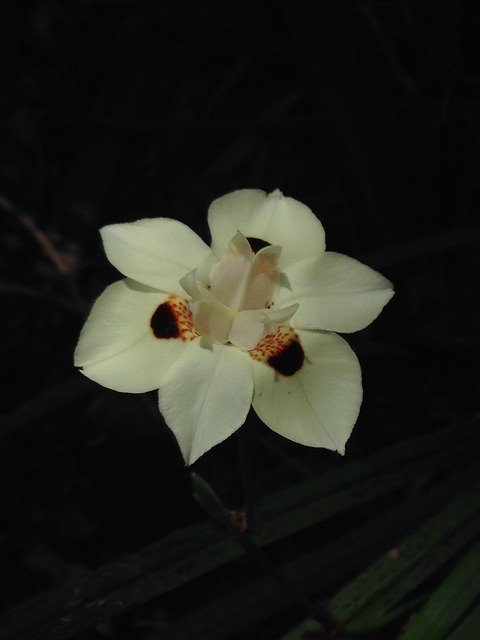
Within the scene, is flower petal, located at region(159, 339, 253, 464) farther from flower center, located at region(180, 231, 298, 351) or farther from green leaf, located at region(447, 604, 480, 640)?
green leaf, located at region(447, 604, 480, 640)

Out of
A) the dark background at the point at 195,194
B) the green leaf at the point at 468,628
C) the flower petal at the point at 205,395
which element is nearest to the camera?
the flower petal at the point at 205,395

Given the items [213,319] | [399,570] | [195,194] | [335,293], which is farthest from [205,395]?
[195,194]

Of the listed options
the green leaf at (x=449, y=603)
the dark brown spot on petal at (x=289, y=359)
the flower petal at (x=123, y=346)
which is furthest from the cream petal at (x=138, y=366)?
the green leaf at (x=449, y=603)

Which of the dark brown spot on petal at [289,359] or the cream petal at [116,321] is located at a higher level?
the cream petal at [116,321]

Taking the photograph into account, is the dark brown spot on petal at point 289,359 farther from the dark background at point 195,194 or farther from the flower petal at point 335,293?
the dark background at point 195,194

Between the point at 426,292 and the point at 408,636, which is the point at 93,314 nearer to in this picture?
the point at 408,636

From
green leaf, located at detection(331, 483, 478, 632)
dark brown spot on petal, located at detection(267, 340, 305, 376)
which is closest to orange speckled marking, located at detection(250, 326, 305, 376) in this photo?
dark brown spot on petal, located at detection(267, 340, 305, 376)

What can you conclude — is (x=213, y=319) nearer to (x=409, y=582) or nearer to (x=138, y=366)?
(x=138, y=366)
